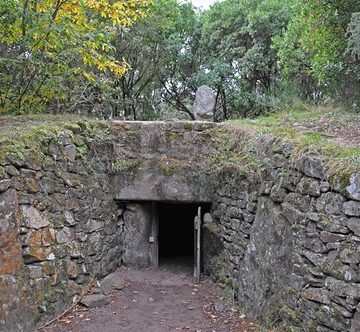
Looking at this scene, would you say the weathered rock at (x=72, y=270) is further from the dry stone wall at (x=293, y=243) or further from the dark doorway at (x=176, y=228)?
the dark doorway at (x=176, y=228)

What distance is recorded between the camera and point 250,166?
5.95 metres

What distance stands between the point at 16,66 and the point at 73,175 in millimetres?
2167

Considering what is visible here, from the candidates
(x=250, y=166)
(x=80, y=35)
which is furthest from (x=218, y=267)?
Answer: (x=80, y=35)

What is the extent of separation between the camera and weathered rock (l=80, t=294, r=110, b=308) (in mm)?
5770

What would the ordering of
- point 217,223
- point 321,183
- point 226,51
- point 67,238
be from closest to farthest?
point 321,183
point 67,238
point 217,223
point 226,51

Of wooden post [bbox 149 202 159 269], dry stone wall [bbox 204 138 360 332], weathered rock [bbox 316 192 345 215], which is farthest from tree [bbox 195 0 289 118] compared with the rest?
weathered rock [bbox 316 192 345 215]

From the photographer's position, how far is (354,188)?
3816 mm

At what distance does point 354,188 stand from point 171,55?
33.5 ft

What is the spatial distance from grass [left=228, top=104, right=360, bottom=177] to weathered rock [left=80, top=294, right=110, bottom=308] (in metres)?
3.27

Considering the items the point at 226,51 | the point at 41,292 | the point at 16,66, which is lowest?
the point at 41,292

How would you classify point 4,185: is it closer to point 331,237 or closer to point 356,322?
point 331,237

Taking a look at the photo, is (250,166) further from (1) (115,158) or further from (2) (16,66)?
(2) (16,66)

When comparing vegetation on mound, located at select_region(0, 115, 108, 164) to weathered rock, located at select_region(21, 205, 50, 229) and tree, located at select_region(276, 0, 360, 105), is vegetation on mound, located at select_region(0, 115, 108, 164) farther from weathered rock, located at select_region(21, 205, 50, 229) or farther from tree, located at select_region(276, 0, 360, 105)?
tree, located at select_region(276, 0, 360, 105)

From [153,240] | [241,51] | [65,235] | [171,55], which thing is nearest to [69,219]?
[65,235]
